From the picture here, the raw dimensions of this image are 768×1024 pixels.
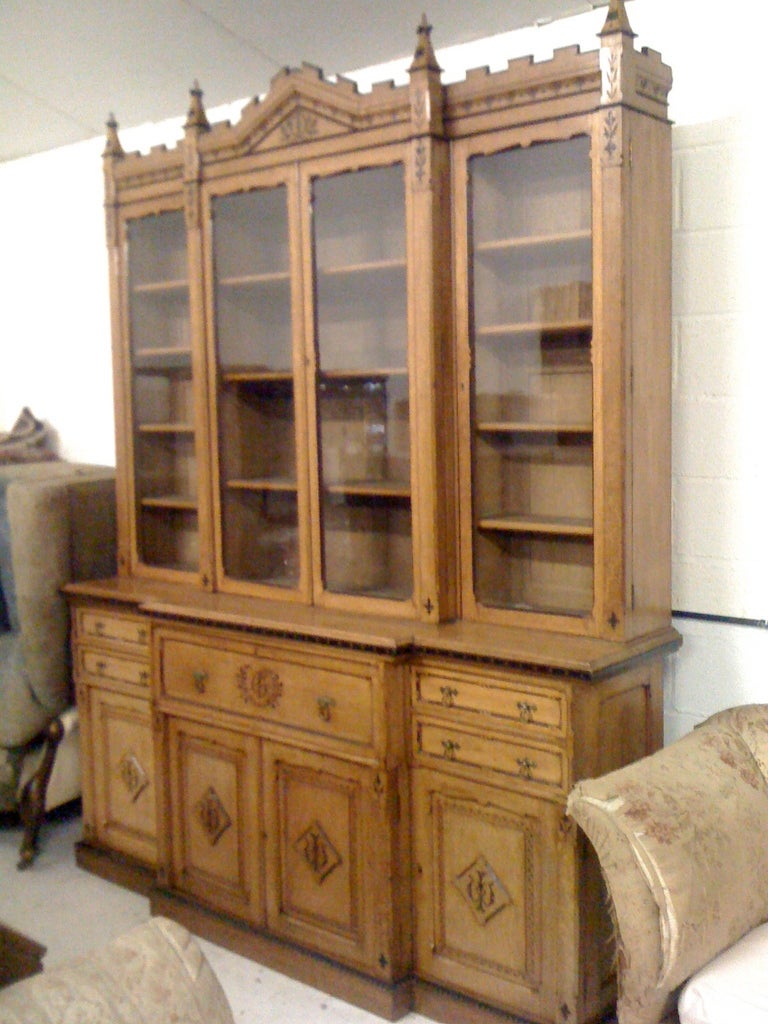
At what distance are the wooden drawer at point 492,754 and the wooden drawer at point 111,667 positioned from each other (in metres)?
1.06

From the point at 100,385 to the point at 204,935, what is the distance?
212 cm

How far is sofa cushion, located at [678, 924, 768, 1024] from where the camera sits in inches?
67.4

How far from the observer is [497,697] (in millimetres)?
2316

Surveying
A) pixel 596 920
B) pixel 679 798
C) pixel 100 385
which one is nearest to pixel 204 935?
pixel 596 920

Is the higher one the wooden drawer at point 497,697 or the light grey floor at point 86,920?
the wooden drawer at point 497,697

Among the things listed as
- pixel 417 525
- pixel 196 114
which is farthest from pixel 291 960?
pixel 196 114

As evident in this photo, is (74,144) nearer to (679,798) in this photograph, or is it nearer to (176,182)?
(176,182)

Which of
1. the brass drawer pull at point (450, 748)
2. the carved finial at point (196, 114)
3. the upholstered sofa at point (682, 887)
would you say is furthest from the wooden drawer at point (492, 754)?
the carved finial at point (196, 114)

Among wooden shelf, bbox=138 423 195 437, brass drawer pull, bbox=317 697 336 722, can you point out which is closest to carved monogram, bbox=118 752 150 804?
brass drawer pull, bbox=317 697 336 722

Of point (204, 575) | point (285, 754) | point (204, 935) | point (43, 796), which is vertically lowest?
point (204, 935)

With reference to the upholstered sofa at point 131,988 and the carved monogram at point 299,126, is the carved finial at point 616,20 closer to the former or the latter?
the carved monogram at point 299,126

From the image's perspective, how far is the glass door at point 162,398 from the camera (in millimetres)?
3197

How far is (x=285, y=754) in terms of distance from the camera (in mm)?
2686

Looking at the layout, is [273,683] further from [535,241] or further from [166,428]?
[535,241]
